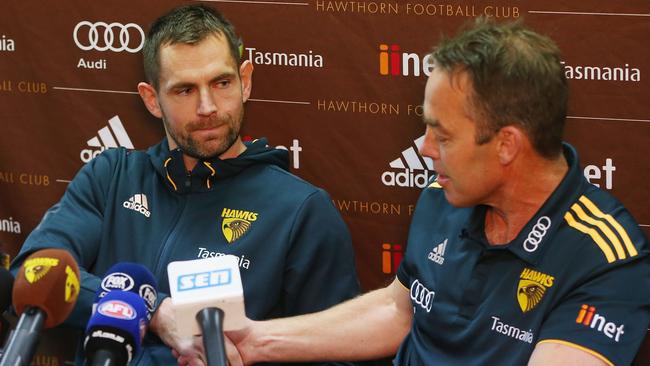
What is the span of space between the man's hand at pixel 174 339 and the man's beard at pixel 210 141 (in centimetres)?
47

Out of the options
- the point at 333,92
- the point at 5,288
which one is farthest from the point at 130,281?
the point at 333,92

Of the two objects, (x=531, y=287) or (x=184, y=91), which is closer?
(x=531, y=287)

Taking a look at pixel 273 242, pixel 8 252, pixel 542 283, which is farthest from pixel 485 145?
pixel 8 252

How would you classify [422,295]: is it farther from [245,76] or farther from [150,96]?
[150,96]

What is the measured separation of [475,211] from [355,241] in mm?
1137

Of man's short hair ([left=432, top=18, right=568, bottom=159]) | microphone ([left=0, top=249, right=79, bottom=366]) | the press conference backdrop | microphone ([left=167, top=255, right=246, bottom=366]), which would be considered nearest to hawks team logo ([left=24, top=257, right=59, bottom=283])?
microphone ([left=0, top=249, right=79, bottom=366])

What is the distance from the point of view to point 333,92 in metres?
3.74

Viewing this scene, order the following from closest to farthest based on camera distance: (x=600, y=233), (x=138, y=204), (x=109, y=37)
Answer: (x=600, y=233) < (x=138, y=204) < (x=109, y=37)

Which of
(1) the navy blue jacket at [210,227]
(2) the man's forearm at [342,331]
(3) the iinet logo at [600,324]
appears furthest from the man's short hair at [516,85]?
(1) the navy blue jacket at [210,227]

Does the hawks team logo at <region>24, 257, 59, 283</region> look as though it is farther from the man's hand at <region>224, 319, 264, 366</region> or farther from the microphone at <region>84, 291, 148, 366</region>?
the man's hand at <region>224, 319, 264, 366</region>

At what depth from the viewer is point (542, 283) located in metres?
2.55

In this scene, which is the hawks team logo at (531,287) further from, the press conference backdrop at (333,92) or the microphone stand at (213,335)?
the press conference backdrop at (333,92)

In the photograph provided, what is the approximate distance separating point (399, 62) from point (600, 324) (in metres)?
1.42

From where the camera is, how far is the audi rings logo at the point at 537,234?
2582 millimetres
